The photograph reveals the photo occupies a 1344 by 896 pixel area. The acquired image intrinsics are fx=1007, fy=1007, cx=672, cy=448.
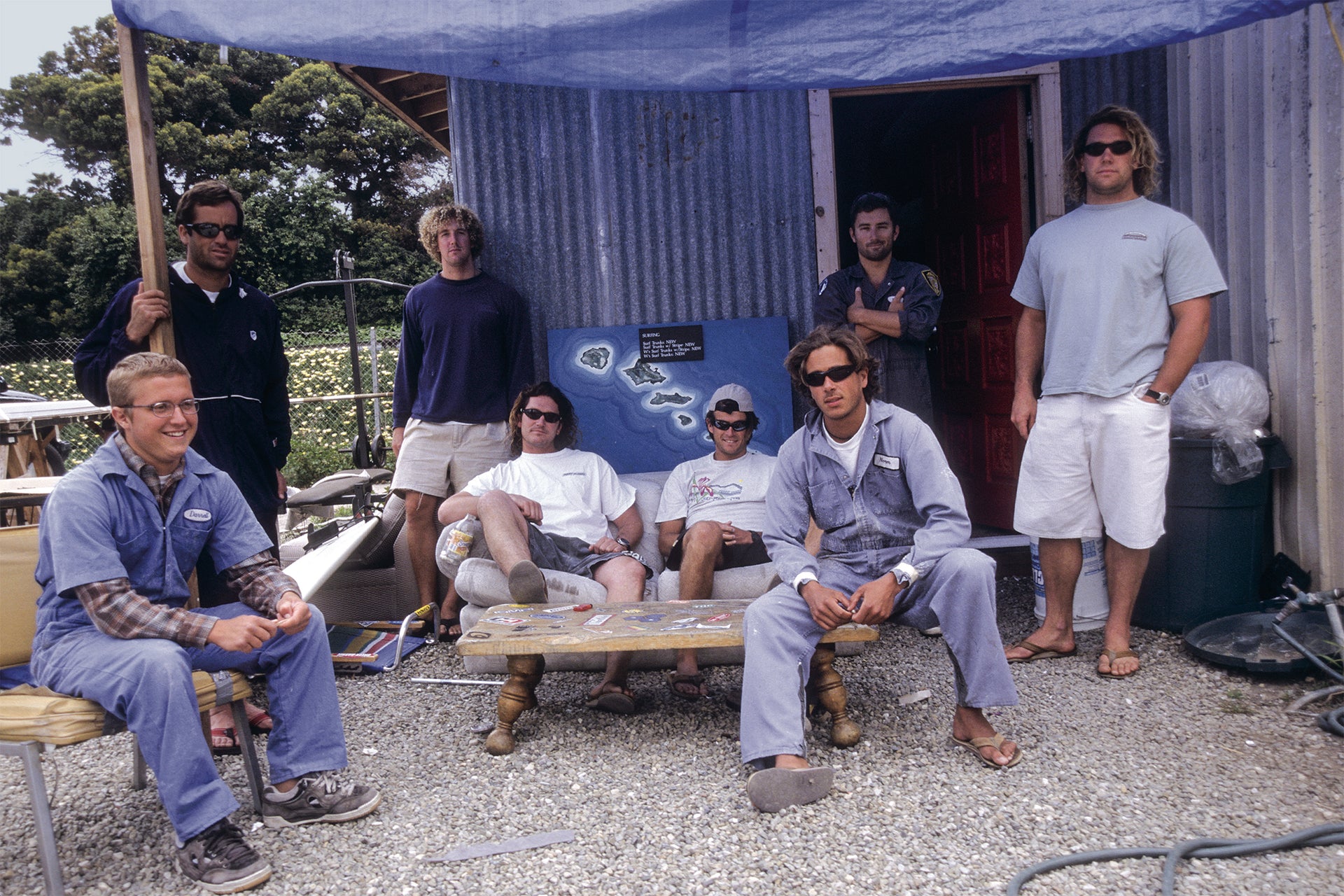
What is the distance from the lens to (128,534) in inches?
114

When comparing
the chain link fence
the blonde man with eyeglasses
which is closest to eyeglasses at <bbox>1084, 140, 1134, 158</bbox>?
the blonde man with eyeglasses

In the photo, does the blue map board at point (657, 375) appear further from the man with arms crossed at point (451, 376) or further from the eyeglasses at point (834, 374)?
the eyeglasses at point (834, 374)

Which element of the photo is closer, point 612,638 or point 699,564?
point 612,638

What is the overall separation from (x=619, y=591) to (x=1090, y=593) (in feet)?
7.20

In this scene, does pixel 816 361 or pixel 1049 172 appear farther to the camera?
pixel 1049 172

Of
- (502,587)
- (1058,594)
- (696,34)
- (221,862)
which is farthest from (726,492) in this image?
(221,862)

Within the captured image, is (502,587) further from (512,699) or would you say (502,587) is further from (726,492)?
(726,492)

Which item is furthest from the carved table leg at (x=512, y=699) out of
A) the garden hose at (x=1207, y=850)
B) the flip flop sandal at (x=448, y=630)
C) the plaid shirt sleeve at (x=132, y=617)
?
the garden hose at (x=1207, y=850)

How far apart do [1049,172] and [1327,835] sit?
12.8 ft

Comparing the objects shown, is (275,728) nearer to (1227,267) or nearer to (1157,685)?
(1157,685)

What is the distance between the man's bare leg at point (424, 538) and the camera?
17.1ft

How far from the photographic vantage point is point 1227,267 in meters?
4.84

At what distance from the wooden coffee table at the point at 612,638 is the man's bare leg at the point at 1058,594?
121 centimetres

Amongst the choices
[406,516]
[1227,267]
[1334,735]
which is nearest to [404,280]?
[406,516]
